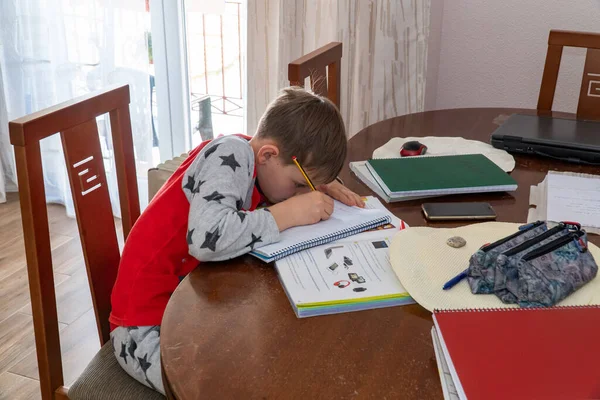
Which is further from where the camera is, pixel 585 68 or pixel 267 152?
pixel 585 68

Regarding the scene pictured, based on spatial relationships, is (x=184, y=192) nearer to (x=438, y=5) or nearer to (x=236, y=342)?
(x=236, y=342)

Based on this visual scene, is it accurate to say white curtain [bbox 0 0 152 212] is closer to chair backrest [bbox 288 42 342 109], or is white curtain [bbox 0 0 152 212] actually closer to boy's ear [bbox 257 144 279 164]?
chair backrest [bbox 288 42 342 109]

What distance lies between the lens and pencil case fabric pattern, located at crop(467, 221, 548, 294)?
896mm

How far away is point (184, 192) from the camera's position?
3.79 ft

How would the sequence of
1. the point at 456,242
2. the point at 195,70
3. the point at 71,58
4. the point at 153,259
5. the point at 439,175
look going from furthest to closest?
the point at 195,70 → the point at 71,58 → the point at 439,175 → the point at 153,259 → the point at 456,242

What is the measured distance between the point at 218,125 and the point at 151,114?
1.35 ft

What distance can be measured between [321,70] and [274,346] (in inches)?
41.6

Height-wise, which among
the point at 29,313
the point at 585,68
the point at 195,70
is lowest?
the point at 29,313

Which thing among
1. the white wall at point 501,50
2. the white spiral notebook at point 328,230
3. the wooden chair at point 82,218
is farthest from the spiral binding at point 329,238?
the white wall at point 501,50

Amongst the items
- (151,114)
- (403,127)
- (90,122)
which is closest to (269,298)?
(90,122)

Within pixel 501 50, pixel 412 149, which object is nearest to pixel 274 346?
pixel 412 149

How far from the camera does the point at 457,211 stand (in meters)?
1.18

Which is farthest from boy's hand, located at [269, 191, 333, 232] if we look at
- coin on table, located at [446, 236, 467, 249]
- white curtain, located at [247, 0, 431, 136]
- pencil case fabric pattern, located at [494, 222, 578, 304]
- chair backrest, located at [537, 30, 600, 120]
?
white curtain, located at [247, 0, 431, 136]

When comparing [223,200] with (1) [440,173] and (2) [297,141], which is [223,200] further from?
(1) [440,173]
